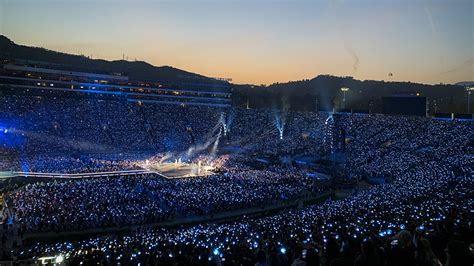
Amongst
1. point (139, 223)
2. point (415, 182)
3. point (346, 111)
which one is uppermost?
point (346, 111)

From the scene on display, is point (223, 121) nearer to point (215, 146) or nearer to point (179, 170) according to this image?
point (215, 146)

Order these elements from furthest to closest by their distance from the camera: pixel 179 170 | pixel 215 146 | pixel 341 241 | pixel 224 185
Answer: pixel 215 146 → pixel 179 170 → pixel 224 185 → pixel 341 241

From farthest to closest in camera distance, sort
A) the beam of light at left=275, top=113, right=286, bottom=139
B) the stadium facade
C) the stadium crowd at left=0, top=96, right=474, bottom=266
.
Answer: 1. the stadium facade
2. the beam of light at left=275, top=113, right=286, bottom=139
3. the stadium crowd at left=0, top=96, right=474, bottom=266

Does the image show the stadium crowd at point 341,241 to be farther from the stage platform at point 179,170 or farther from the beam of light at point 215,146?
the beam of light at point 215,146

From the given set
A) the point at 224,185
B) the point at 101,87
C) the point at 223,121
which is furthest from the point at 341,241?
the point at 101,87

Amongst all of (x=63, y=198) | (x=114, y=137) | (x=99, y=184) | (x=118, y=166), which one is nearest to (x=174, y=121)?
(x=114, y=137)

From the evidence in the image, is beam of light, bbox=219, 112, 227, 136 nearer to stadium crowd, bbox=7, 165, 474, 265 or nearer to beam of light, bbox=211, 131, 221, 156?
beam of light, bbox=211, 131, 221, 156

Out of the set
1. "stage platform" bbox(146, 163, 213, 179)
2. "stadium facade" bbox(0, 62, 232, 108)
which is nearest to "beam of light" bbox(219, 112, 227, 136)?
"stadium facade" bbox(0, 62, 232, 108)

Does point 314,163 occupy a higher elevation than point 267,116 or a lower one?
lower

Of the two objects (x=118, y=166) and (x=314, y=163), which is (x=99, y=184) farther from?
(x=314, y=163)
